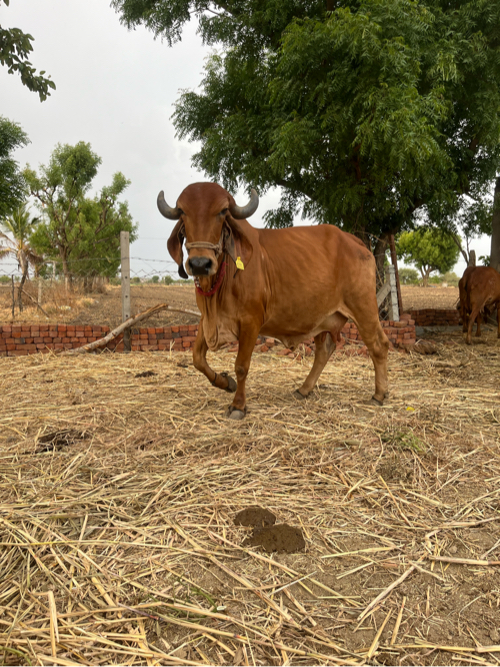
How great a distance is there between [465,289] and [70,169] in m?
22.2

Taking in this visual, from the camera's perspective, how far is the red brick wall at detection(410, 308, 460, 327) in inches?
481

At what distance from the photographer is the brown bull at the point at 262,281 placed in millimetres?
3430

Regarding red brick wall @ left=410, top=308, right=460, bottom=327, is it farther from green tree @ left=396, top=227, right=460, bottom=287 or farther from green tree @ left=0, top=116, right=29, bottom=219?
green tree @ left=396, top=227, right=460, bottom=287

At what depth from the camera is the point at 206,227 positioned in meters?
3.34

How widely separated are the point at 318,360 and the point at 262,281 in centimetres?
130

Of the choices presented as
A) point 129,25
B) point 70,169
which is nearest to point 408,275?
point 70,169

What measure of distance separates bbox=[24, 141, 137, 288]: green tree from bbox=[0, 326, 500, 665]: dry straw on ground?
19269 mm

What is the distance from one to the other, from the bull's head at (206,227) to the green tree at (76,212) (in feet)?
61.7

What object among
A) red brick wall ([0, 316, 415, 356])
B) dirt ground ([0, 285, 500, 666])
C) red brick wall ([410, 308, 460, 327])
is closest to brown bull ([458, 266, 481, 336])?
red brick wall ([0, 316, 415, 356])

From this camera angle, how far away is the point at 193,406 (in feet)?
14.3

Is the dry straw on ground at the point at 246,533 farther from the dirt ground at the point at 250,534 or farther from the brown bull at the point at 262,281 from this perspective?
the brown bull at the point at 262,281

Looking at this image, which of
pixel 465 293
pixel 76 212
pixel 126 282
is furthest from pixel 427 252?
pixel 126 282

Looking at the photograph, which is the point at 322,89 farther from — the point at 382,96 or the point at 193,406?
the point at 193,406

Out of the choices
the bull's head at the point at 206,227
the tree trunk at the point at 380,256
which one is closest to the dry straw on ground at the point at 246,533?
the bull's head at the point at 206,227
